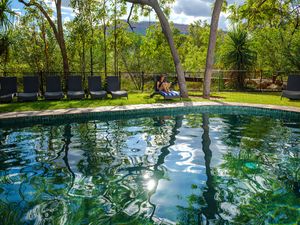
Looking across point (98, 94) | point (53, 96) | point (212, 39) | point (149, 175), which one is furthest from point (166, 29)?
point (149, 175)

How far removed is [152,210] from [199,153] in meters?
2.44

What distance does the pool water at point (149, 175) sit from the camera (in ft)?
11.4

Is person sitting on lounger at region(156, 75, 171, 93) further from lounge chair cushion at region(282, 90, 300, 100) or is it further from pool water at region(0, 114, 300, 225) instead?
lounge chair cushion at region(282, 90, 300, 100)

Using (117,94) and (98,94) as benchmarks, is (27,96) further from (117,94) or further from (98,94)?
(117,94)

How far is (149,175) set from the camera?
4.66 metres

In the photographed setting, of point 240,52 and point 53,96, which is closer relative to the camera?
point 53,96

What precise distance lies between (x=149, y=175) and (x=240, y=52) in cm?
1340

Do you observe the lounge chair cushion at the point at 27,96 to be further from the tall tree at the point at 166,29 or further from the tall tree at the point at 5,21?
the tall tree at the point at 166,29

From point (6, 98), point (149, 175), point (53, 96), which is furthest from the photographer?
point (53, 96)

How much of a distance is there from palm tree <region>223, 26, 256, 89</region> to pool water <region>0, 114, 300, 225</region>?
895 cm

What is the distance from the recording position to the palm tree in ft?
52.5

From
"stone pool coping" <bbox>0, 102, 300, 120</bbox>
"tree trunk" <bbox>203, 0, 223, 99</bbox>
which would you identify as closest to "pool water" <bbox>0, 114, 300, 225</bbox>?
"stone pool coping" <bbox>0, 102, 300, 120</bbox>

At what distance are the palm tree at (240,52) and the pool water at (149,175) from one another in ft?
29.4

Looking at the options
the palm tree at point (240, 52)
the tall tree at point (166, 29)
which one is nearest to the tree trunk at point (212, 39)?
the tall tree at point (166, 29)
